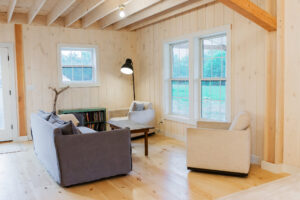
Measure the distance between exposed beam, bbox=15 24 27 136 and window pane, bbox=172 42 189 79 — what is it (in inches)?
125

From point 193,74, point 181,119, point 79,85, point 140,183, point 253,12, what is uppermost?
point 253,12

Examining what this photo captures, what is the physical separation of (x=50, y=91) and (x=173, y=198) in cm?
421

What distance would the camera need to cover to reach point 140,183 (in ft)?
11.3

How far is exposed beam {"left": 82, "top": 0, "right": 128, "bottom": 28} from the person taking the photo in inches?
186

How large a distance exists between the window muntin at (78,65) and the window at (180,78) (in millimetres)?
1936

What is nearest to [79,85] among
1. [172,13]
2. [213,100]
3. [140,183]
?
[172,13]

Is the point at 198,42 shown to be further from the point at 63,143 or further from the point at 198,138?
the point at 63,143

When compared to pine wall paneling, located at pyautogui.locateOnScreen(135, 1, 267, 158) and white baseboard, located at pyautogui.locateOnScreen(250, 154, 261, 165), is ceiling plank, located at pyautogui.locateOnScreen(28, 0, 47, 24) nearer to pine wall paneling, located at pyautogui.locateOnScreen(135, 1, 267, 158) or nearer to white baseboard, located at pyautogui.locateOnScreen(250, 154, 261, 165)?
pine wall paneling, located at pyautogui.locateOnScreen(135, 1, 267, 158)

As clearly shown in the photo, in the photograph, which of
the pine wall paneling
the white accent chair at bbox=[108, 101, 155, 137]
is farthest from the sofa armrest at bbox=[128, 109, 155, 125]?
the pine wall paneling

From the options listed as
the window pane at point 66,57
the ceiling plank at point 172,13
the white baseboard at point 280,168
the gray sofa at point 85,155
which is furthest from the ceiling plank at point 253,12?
the window pane at point 66,57

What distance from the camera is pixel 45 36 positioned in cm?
610

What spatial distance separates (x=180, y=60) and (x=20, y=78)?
3.36 m

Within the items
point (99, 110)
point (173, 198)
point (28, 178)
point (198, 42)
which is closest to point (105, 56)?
point (99, 110)

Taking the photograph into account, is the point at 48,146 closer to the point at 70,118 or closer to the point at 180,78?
the point at 70,118
